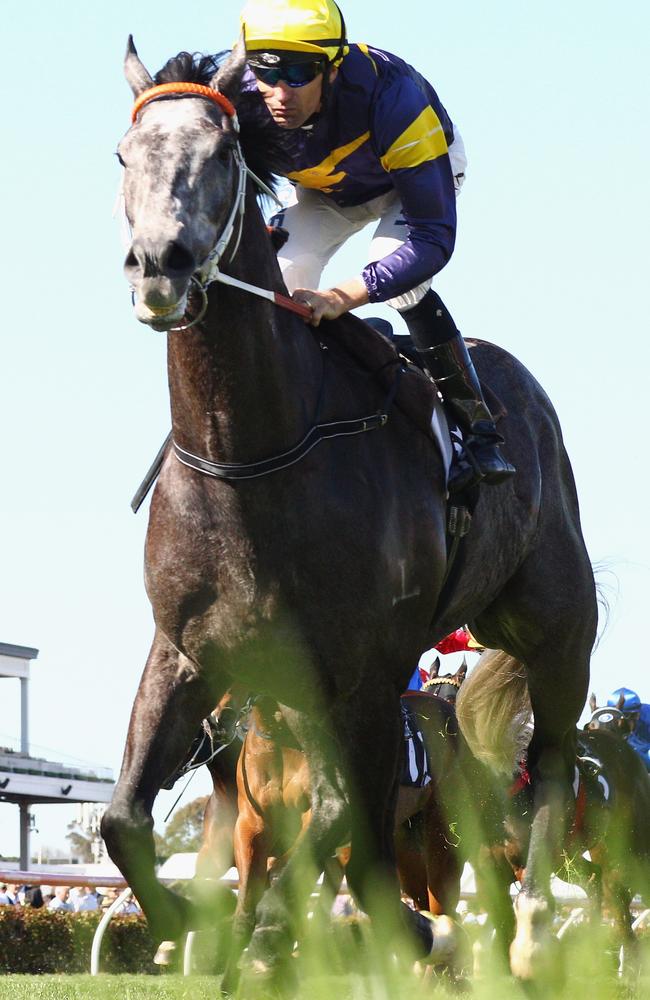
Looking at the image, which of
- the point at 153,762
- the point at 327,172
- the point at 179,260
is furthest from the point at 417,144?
the point at 153,762

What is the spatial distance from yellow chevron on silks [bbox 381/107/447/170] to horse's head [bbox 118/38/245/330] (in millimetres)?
746

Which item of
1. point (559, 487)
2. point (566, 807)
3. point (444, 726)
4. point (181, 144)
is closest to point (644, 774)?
point (444, 726)

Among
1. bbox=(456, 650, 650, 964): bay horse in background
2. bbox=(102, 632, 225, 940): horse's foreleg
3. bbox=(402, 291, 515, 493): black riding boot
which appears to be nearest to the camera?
bbox=(102, 632, 225, 940): horse's foreleg

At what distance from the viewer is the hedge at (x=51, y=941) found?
15.1 m

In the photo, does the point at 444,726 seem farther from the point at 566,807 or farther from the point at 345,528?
the point at 345,528

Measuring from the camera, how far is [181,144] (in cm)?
449

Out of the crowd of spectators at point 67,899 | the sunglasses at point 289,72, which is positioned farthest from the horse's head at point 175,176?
the crowd of spectators at point 67,899

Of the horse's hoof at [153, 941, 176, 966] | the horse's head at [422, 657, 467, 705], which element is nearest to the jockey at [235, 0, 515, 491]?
the horse's hoof at [153, 941, 176, 966]

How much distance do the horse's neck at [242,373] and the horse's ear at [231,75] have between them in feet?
1.08

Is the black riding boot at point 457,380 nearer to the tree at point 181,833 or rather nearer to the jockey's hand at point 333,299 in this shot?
the jockey's hand at point 333,299

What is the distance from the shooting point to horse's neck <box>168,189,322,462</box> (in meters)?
4.81

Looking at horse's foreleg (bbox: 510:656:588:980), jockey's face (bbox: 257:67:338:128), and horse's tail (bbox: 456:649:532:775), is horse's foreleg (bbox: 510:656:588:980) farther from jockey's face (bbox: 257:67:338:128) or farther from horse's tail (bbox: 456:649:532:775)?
jockey's face (bbox: 257:67:338:128)

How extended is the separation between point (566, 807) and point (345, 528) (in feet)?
8.93

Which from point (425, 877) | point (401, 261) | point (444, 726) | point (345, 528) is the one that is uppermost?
point (401, 261)
